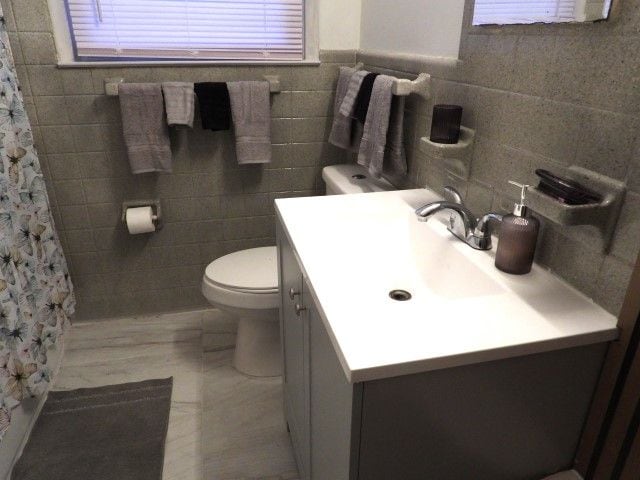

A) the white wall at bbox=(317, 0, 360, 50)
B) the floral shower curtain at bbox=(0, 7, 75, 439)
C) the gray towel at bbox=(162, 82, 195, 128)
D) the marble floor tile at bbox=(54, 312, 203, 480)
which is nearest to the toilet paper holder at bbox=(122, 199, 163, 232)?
the floral shower curtain at bbox=(0, 7, 75, 439)

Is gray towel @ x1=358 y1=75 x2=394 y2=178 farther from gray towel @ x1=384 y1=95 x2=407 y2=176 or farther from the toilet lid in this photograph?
the toilet lid

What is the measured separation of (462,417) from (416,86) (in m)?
0.99

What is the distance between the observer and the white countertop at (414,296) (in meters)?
0.76

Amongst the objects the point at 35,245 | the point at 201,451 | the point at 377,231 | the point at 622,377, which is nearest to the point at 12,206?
the point at 35,245

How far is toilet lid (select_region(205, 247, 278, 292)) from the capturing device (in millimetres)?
1787

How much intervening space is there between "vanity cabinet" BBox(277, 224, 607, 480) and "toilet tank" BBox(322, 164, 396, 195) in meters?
0.88

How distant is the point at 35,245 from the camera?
5.61ft

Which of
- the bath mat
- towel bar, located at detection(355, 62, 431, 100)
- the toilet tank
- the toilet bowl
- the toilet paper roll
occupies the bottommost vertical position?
the bath mat

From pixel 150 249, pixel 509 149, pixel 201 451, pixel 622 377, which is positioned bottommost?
pixel 201 451

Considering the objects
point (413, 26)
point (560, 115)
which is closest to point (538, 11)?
point (560, 115)

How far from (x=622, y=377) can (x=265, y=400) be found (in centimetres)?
134

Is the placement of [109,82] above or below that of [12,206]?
above

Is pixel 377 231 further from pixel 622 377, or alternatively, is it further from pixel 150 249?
pixel 150 249

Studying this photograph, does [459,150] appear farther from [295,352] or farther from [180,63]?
[180,63]
